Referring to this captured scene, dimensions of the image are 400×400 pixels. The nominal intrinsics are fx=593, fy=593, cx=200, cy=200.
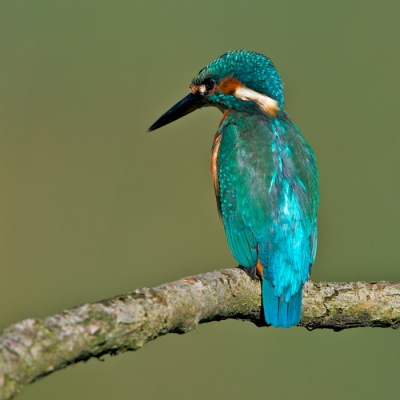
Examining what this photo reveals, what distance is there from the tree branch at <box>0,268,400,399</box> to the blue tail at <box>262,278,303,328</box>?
Result: 0.05 meters

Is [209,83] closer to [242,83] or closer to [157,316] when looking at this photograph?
[242,83]

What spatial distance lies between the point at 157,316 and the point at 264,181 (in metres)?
0.93

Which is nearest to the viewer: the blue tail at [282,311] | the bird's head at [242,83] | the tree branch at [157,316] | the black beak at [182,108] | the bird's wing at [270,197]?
the tree branch at [157,316]

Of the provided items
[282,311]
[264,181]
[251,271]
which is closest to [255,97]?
[264,181]

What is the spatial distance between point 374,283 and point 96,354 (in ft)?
3.69

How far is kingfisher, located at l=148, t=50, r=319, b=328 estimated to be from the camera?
6.64 ft

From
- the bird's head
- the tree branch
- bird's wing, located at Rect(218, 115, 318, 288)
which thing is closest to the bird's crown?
the bird's head

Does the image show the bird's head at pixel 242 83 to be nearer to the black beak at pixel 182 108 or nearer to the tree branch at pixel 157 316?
the black beak at pixel 182 108

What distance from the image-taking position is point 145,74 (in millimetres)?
4242

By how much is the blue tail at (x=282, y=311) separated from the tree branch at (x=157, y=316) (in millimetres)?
53

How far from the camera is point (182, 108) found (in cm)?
261

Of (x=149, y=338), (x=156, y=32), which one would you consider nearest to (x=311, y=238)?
(x=149, y=338)

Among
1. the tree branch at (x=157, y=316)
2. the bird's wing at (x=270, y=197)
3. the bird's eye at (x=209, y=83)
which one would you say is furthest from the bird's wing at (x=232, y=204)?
the bird's eye at (x=209, y=83)

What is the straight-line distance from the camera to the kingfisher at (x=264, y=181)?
2.03 metres
